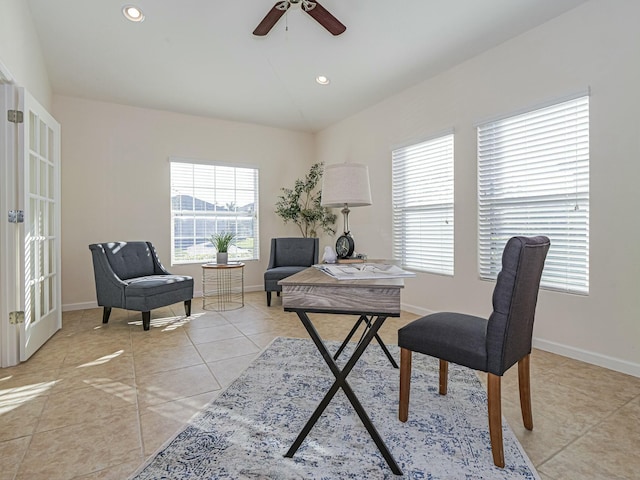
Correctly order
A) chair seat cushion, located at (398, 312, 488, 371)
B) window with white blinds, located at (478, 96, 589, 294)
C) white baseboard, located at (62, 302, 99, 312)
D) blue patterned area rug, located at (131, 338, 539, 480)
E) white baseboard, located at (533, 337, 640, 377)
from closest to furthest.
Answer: blue patterned area rug, located at (131, 338, 539, 480) < chair seat cushion, located at (398, 312, 488, 371) < white baseboard, located at (533, 337, 640, 377) < window with white blinds, located at (478, 96, 589, 294) < white baseboard, located at (62, 302, 99, 312)

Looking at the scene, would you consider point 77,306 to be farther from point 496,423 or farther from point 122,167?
point 496,423

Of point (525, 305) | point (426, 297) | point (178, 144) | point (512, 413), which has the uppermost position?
point (178, 144)

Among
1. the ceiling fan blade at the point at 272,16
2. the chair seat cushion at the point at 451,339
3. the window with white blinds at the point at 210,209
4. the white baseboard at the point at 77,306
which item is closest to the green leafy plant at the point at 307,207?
the window with white blinds at the point at 210,209

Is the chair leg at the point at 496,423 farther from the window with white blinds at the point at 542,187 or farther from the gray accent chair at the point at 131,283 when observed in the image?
the gray accent chair at the point at 131,283

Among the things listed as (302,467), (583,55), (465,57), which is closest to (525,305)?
(302,467)

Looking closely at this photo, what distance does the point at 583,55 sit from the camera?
264 cm

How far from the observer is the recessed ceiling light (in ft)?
9.60

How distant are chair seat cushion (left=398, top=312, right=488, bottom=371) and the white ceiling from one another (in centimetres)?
249

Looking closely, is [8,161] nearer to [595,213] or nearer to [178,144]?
[178,144]

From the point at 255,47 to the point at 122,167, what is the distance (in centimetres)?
252

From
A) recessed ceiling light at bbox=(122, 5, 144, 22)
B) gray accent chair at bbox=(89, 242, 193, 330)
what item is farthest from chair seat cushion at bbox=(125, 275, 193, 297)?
recessed ceiling light at bbox=(122, 5, 144, 22)

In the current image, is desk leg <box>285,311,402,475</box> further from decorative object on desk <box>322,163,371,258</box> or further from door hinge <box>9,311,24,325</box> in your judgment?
door hinge <box>9,311,24,325</box>

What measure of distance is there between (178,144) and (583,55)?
4.73 meters

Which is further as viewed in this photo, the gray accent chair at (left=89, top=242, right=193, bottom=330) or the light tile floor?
the gray accent chair at (left=89, top=242, right=193, bottom=330)
